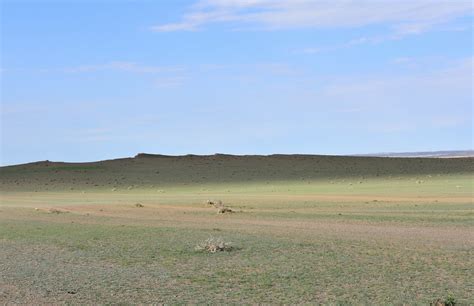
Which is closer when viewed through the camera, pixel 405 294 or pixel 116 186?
pixel 405 294

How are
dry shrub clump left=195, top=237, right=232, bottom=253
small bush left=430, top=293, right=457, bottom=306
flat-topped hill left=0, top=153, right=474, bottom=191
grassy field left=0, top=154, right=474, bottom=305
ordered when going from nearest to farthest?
small bush left=430, top=293, right=457, bottom=306
grassy field left=0, top=154, right=474, bottom=305
dry shrub clump left=195, top=237, right=232, bottom=253
flat-topped hill left=0, top=153, right=474, bottom=191

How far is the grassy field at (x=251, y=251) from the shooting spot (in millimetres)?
11867

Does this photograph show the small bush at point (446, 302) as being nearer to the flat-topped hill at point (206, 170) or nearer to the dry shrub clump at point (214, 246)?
the dry shrub clump at point (214, 246)

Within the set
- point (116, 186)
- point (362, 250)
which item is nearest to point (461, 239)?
point (362, 250)

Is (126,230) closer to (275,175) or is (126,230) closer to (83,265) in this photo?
(83,265)

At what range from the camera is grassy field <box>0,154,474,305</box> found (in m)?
11.9

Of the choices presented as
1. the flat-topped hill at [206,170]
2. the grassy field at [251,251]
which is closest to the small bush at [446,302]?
the grassy field at [251,251]

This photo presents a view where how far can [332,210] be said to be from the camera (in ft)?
97.2

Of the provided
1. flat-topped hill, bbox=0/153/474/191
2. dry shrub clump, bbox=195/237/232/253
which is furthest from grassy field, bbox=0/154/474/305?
flat-topped hill, bbox=0/153/474/191

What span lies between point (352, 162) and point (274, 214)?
47.2 m

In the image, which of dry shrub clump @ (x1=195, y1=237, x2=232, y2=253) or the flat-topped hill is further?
the flat-topped hill

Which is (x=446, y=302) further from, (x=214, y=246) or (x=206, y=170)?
(x=206, y=170)

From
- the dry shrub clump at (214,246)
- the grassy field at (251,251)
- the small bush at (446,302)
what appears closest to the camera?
the small bush at (446,302)

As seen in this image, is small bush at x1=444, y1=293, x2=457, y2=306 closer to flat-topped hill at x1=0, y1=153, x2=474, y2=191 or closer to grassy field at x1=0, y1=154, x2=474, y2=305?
grassy field at x1=0, y1=154, x2=474, y2=305
